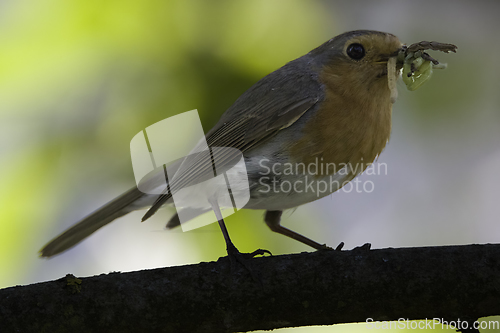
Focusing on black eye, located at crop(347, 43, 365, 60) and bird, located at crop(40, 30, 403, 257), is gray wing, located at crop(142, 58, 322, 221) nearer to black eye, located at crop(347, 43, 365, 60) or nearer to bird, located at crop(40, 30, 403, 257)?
bird, located at crop(40, 30, 403, 257)

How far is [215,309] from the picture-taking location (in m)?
2.30

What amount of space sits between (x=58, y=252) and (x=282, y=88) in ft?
7.67

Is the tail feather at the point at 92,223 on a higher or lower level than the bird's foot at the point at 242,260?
lower

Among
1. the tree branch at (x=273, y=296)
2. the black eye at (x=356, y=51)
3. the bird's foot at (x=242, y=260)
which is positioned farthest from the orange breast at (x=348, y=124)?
the tree branch at (x=273, y=296)

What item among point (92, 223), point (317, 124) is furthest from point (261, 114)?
point (92, 223)

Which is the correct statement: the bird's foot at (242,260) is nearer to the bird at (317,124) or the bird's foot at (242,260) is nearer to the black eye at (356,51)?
the bird at (317,124)

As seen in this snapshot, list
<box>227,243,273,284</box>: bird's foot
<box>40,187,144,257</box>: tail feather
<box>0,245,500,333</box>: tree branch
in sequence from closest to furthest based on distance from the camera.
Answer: <box>0,245,500,333</box>: tree branch → <box>227,243,273,284</box>: bird's foot → <box>40,187,144,257</box>: tail feather

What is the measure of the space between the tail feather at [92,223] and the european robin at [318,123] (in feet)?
1.76

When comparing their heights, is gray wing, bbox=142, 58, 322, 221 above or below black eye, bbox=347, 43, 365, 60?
below

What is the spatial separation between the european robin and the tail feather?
54 centimetres

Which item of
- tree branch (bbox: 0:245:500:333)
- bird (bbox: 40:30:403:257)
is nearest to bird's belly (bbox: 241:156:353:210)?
bird (bbox: 40:30:403:257)

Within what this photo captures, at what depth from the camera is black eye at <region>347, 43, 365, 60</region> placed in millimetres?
3359

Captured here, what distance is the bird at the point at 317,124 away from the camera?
309 centimetres

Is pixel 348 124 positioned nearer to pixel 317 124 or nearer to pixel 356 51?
pixel 317 124
